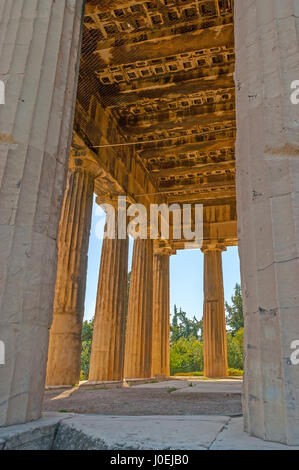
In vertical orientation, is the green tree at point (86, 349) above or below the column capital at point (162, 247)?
below

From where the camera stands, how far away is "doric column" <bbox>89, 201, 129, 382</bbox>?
73.1ft

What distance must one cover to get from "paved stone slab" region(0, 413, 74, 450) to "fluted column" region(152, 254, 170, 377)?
29.9 meters

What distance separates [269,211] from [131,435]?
11.4 feet

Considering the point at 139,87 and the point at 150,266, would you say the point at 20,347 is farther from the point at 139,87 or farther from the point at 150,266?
the point at 150,266

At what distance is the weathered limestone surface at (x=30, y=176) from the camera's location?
5867 millimetres

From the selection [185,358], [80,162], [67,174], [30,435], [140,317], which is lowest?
[30,435]

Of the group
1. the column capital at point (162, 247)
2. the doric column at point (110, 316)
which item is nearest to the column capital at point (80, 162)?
the doric column at point (110, 316)

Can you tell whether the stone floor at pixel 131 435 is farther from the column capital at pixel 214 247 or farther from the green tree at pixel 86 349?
the green tree at pixel 86 349

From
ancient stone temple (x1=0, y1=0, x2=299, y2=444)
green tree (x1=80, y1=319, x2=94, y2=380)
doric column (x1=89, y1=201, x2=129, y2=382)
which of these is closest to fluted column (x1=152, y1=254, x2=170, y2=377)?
doric column (x1=89, y1=201, x2=129, y2=382)

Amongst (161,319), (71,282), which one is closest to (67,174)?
(71,282)

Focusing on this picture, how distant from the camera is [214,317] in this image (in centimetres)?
3634

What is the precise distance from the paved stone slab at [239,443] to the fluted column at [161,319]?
30.4 m

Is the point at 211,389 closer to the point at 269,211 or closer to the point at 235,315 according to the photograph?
the point at 269,211
